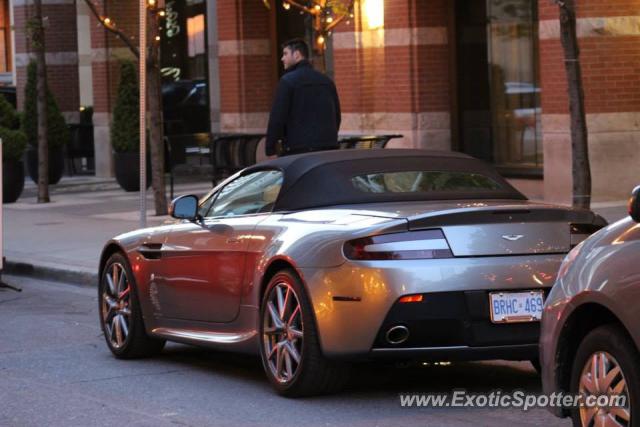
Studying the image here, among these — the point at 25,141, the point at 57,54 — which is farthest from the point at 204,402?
the point at 57,54

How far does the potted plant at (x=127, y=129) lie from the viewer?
82.3 feet

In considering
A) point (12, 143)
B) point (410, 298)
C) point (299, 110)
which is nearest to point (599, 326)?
point (410, 298)

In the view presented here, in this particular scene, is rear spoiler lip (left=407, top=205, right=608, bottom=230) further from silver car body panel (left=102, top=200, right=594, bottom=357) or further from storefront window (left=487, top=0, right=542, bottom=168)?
storefront window (left=487, top=0, right=542, bottom=168)

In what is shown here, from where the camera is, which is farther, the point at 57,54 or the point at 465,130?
the point at 57,54

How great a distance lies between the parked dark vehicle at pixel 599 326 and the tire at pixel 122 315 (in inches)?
165

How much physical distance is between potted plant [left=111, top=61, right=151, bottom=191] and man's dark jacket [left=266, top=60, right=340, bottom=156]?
505 inches

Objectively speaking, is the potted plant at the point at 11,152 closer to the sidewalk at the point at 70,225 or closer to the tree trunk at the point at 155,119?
the sidewalk at the point at 70,225

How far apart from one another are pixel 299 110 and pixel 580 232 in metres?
4.96

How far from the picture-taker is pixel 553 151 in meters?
18.5

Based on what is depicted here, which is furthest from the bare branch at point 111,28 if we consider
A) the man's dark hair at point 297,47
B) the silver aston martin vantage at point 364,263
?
the silver aston martin vantage at point 364,263

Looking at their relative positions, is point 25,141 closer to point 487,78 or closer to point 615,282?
point 487,78

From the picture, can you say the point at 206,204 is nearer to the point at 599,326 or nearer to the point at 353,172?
the point at 353,172

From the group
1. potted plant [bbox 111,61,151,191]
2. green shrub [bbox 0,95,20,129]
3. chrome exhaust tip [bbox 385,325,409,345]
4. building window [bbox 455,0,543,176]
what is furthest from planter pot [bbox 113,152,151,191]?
chrome exhaust tip [bbox 385,325,409,345]

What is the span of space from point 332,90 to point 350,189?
4.19 meters
